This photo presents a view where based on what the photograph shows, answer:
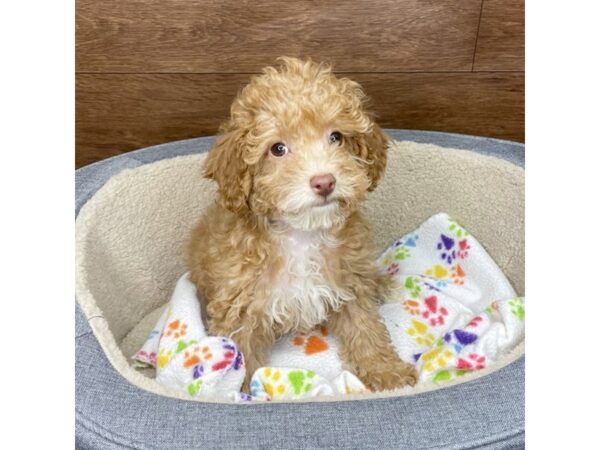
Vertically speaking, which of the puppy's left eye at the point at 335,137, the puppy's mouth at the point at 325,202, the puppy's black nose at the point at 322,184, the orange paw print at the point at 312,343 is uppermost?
the puppy's left eye at the point at 335,137

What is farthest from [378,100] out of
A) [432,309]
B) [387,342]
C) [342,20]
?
[387,342]

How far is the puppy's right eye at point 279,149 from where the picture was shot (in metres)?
2.03

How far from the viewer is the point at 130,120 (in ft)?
11.0

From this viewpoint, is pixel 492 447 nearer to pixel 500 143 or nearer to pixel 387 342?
pixel 387 342

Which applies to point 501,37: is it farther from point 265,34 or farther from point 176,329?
point 176,329

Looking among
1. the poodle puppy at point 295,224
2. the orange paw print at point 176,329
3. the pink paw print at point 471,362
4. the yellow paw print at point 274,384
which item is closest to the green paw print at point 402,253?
the poodle puppy at point 295,224

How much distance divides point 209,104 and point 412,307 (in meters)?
1.46

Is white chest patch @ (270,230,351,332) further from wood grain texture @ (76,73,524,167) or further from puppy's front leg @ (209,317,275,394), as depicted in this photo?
wood grain texture @ (76,73,524,167)

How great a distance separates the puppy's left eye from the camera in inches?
81.7

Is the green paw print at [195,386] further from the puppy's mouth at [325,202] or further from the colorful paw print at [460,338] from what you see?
the colorful paw print at [460,338]

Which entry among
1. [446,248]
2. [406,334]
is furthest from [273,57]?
[406,334]

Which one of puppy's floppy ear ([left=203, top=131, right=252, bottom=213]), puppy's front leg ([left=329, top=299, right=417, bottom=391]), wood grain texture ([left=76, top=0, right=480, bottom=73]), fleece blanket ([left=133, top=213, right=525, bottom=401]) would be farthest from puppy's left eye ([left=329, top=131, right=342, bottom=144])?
wood grain texture ([left=76, top=0, right=480, bottom=73])

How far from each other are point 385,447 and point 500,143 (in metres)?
1.83

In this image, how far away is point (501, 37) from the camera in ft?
10.6
